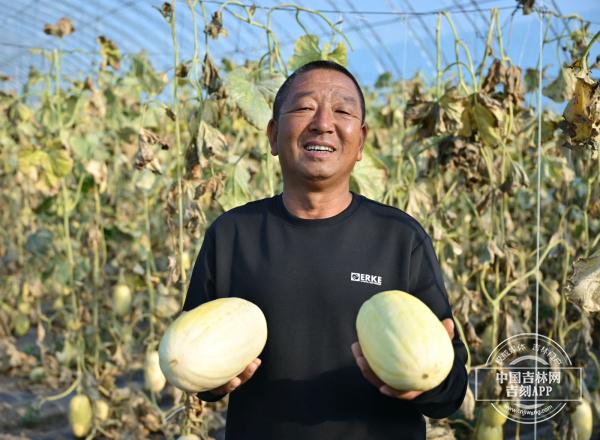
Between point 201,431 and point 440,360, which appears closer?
point 440,360

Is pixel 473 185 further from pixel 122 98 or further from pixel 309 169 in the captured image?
pixel 122 98

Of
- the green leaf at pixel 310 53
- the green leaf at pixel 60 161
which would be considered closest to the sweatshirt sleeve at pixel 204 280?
the green leaf at pixel 310 53

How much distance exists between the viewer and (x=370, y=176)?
8.79 ft

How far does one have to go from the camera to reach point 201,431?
2.78 meters

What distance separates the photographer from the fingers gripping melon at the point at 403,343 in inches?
53.5

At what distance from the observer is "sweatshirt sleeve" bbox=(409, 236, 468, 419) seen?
1507 millimetres

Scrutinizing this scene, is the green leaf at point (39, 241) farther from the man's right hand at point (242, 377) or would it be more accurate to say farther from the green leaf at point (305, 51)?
the man's right hand at point (242, 377)

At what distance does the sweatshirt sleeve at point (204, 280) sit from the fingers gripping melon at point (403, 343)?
44 cm

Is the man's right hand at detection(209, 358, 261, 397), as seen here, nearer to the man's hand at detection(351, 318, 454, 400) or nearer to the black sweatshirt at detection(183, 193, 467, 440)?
the black sweatshirt at detection(183, 193, 467, 440)

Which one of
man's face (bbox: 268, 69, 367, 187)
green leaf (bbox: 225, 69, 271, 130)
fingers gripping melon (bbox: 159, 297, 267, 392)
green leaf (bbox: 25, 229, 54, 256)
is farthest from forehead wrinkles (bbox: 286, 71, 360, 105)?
green leaf (bbox: 25, 229, 54, 256)

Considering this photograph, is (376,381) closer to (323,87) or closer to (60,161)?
(323,87)

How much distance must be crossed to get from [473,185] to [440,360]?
1829mm

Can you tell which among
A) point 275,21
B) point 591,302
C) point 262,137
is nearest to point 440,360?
point 591,302

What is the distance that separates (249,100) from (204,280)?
1031 mm
